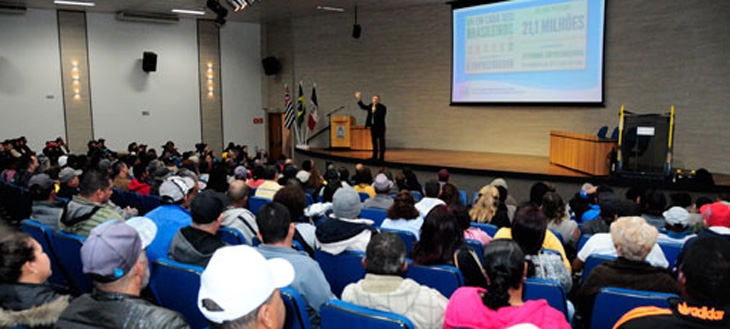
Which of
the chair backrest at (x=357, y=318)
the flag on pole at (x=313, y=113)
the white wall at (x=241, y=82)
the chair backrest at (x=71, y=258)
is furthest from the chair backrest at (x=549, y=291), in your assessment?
the white wall at (x=241, y=82)

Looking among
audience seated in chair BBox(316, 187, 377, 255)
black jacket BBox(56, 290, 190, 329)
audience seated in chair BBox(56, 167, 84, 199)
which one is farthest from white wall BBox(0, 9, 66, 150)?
black jacket BBox(56, 290, 190, 329)

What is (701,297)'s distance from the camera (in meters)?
1.82

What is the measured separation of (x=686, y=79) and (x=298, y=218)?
8.93m

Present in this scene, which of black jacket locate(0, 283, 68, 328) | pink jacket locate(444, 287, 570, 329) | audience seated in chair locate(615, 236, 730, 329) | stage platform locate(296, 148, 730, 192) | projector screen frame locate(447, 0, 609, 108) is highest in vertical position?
projector screen frame locate(447, 0, 609, 108)

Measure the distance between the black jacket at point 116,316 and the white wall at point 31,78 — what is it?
14.4 metres

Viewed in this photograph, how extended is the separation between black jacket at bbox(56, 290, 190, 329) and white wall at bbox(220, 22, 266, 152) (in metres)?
15.4

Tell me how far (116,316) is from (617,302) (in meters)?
2.07

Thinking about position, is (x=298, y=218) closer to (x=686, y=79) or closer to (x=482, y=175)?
(x=482, y=175)

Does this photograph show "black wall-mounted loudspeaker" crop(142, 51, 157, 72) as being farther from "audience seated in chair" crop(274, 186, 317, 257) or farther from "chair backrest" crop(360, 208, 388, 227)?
"audience seated in chair" crop(274, 186, 317, 257)

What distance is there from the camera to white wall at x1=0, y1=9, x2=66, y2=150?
13.9 meters

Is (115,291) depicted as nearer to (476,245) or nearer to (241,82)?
(476,245)

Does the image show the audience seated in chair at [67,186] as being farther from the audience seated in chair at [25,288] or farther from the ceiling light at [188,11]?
the ceiling light at [188,11]

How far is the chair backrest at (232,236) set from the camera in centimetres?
375

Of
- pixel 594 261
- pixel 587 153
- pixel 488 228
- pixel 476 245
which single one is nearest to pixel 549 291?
pixel 594 261
